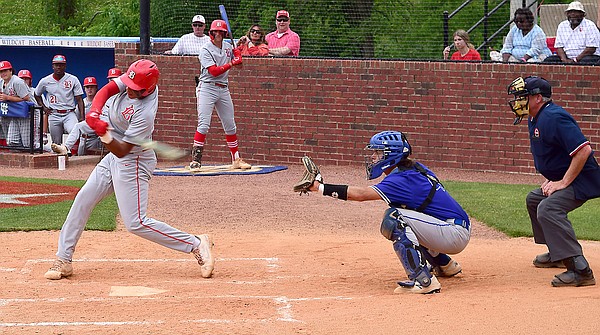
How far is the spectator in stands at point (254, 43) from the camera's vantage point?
1634cm

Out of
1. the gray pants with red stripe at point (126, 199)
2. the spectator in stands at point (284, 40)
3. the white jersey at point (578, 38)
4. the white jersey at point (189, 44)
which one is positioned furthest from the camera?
the white jersey at point (189, 44)

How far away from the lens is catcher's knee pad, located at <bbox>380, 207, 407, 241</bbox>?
7.26 metres

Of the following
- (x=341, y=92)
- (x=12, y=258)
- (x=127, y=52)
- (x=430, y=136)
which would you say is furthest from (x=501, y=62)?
(x=12, y=258)

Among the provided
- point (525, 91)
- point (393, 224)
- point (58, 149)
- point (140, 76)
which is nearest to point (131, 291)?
point (140, 76)

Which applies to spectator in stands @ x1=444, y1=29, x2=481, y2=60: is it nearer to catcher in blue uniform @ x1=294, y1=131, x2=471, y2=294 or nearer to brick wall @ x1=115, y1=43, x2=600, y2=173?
brick wall @ x1=115, y1=43, x2=600, y2=173

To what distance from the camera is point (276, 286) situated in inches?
300

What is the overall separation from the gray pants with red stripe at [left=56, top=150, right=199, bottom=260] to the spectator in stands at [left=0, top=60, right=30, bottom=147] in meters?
9.04

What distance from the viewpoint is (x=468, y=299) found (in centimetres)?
693

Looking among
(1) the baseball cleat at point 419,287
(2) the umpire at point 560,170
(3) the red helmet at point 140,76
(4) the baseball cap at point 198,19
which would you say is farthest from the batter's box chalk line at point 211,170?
(1) the baseball cleat at point 419,287

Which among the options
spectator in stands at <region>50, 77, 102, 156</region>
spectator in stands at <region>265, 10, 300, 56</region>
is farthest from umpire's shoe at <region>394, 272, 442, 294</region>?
spectator in stands at <region>50, 77, 102, 156</region>

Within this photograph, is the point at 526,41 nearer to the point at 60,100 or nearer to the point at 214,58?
the point at 214,58

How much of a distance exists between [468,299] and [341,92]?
9118 millimetres

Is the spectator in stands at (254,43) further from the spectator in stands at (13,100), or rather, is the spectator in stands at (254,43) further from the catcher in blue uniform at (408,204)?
the catcher in blue uniform at (408,204)

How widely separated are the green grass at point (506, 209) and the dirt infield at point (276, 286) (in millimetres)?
353
